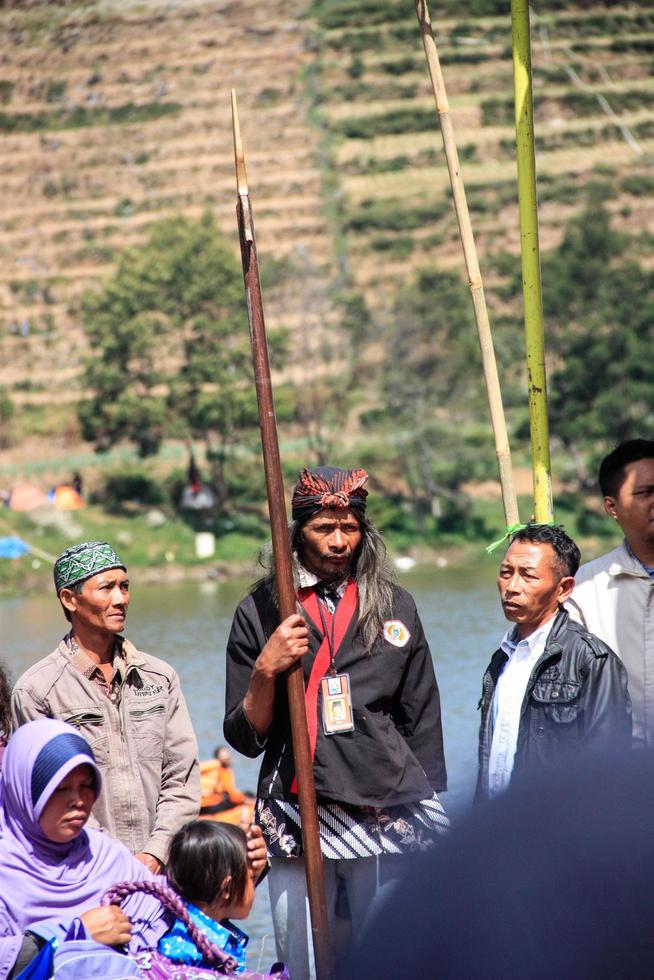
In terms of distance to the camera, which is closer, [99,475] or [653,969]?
[653,969]

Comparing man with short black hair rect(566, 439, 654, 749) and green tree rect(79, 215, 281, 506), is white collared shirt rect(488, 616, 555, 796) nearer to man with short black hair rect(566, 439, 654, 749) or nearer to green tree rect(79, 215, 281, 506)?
man with short black hair rect(566, 439, 654, 749)

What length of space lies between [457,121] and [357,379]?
22285mm

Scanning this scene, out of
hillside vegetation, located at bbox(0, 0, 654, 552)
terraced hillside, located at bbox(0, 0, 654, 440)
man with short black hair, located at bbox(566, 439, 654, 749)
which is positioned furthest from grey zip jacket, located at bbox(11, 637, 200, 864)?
terraced hillside, located at bbox(0, 0, 654, 440)

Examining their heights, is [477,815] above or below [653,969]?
above

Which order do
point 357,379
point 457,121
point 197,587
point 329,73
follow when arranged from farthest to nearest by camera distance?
point 329,73
point 457,121
point 357,379
point 197,587

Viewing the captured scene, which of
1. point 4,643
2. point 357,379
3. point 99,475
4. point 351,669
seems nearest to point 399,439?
point 357,379

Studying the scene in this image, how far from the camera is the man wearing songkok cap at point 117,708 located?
3.19 metres

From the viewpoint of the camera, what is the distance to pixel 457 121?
57.0 metres

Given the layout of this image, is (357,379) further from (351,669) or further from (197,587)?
(351,669)

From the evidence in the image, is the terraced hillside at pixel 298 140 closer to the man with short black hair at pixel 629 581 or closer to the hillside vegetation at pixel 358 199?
the hillside vegetation at pixel 358 199

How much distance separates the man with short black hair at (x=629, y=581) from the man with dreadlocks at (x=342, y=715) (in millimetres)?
433

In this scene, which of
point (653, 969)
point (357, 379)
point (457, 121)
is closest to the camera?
point (653, 969)

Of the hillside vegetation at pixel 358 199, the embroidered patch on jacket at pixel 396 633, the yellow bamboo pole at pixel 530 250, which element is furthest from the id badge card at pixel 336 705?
the hillside vegetation at pixel 358 199

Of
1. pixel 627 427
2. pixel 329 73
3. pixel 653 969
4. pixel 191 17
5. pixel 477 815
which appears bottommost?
pixel 653 969
